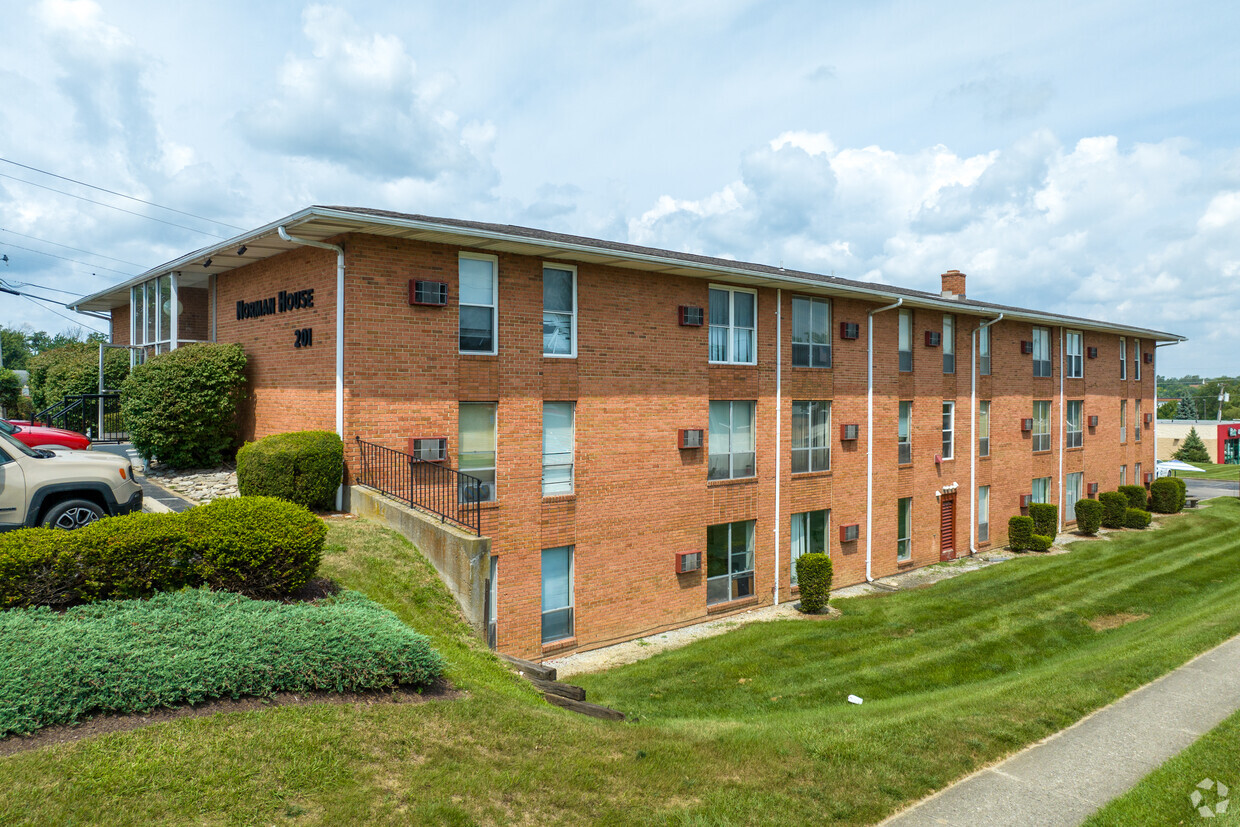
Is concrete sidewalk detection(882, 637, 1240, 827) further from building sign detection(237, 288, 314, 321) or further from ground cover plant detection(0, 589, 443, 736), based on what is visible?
building sign detection(237, 288, 314, 321)

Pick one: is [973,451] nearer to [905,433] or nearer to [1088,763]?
[905,433]

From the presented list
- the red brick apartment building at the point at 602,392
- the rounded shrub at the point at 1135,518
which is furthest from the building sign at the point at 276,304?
the rounded shrub at the point at 1135,518

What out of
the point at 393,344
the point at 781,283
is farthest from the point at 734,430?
the point at 393,344

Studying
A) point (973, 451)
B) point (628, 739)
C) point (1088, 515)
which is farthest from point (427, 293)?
point (1088, 515)

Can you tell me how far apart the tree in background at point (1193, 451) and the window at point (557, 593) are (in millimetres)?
74484

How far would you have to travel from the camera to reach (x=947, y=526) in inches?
912

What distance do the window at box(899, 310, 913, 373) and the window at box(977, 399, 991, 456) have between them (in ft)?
14.4

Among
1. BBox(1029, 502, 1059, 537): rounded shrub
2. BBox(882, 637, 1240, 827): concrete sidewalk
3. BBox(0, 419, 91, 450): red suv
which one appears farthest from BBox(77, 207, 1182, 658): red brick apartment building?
BBox(882, 637, 1240, 827): concrete sidewalk

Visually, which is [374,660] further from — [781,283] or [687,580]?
[781,283]

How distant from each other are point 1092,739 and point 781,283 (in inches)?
439

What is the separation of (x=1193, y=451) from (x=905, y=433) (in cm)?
6494

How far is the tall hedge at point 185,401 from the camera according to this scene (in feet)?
47.2

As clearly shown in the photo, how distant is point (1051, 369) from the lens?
2778 centimetres

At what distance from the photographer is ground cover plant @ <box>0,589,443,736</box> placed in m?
5.43
